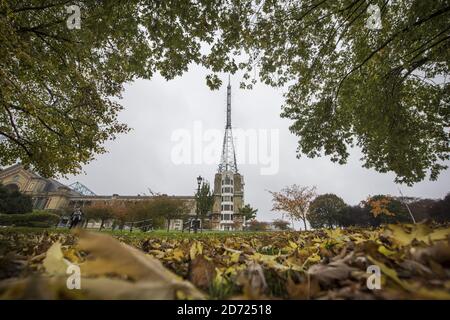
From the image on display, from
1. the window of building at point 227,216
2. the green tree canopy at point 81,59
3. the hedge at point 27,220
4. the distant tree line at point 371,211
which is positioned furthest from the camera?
the window of building at point 227,216

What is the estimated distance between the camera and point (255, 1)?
5.48 metres

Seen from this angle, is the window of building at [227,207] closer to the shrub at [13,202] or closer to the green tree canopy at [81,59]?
the shrub at [13,202]

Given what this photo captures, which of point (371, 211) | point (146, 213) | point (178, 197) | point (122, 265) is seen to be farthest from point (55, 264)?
point (178, 197)

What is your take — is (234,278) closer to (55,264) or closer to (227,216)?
(55,264)

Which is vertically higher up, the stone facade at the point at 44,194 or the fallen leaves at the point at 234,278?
the stone facade at the point at 44,194

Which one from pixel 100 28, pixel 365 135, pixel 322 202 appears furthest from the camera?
pixel 322 202

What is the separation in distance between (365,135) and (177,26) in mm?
9586

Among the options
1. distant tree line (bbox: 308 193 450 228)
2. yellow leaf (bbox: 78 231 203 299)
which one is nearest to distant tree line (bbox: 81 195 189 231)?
distant tree line (bbox: 308 193 450 228)

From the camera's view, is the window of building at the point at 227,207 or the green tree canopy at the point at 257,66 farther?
the window of building at the point at 227,207

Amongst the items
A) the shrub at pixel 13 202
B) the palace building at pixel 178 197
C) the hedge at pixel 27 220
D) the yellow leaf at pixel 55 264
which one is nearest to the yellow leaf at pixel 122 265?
the yellow leaf at pixel 55 264
